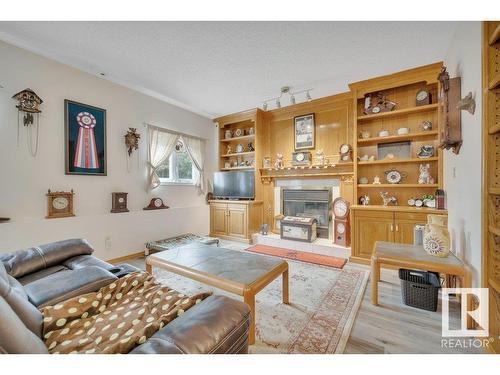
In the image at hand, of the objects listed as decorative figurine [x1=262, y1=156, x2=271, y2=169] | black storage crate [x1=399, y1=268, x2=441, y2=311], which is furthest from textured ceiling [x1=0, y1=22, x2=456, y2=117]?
black storage crate [x1=399, y1=268, x2=441, y2=311]

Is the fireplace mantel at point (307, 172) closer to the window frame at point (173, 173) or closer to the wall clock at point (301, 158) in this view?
the wall clock at point (301, 158)

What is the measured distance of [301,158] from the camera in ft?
13.0

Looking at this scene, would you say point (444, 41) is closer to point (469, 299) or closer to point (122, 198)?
point (469, 299)

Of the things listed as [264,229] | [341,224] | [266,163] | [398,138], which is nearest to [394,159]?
[398,138]

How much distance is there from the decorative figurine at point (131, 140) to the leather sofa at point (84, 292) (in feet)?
6.53

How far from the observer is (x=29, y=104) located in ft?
7.75

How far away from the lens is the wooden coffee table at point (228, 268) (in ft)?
5.09

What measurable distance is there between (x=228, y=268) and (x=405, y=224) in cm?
232

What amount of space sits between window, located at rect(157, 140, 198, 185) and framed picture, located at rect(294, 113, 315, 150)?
7.11ft

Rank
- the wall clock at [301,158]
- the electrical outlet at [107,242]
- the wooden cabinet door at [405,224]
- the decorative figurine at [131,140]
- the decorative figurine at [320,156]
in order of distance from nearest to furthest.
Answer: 1. the wooden cabinet door at [405,224]
2. the electrical outlet at [107,242]
3. the decorative figurine at [131,140]
4. the decorative figurine at [320,156]
5. the wall clock at [301,158]

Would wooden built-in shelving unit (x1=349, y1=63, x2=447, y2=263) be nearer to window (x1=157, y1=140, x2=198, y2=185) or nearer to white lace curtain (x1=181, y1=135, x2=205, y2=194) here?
white lace curtain (x1=181, y1=135, x2=205, y2=194)

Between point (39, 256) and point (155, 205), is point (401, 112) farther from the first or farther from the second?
point (39, 256)

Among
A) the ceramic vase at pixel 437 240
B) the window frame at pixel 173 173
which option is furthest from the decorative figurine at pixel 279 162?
the ceramic vase at pixel 437 240

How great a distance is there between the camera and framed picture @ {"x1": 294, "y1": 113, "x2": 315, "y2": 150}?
394cm
